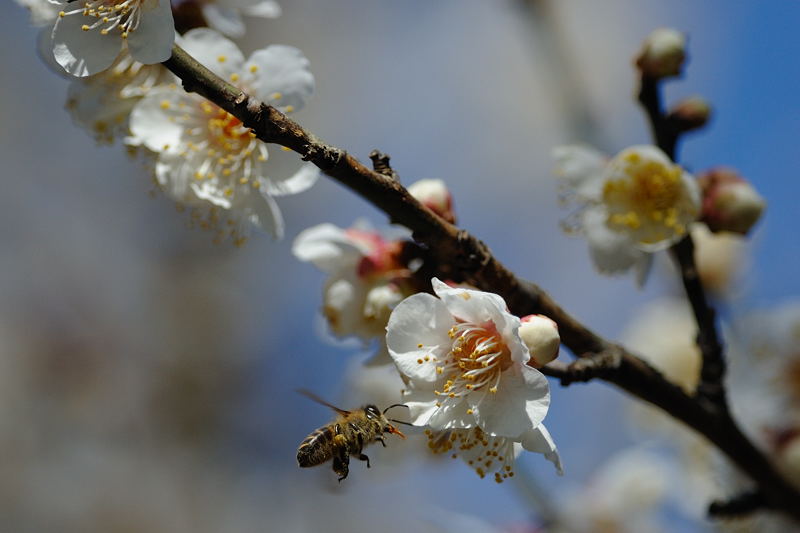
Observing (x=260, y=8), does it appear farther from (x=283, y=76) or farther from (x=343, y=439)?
(x=343, y=439)

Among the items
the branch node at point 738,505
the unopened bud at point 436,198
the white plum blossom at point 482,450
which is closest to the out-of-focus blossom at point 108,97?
the unopened bud at point 436,198

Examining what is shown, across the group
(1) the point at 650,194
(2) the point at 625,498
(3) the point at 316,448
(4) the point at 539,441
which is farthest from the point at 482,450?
(2) the point at 625,498

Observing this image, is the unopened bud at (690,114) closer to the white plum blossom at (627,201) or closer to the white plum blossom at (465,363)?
the white plum blossom at (627,201)

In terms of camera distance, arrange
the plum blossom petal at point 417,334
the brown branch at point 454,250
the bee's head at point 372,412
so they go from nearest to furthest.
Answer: the brown branch at point 454,250, the plum blossom petal at point 417,334, the bee's head at point 372,412

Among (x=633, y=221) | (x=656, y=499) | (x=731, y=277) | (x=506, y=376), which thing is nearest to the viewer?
(x=506, y=376)

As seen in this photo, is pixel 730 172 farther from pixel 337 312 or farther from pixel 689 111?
pixel 337 312

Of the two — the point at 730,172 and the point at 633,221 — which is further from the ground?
the point at 730,172

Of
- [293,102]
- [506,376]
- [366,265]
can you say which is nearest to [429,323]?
[506,376]
